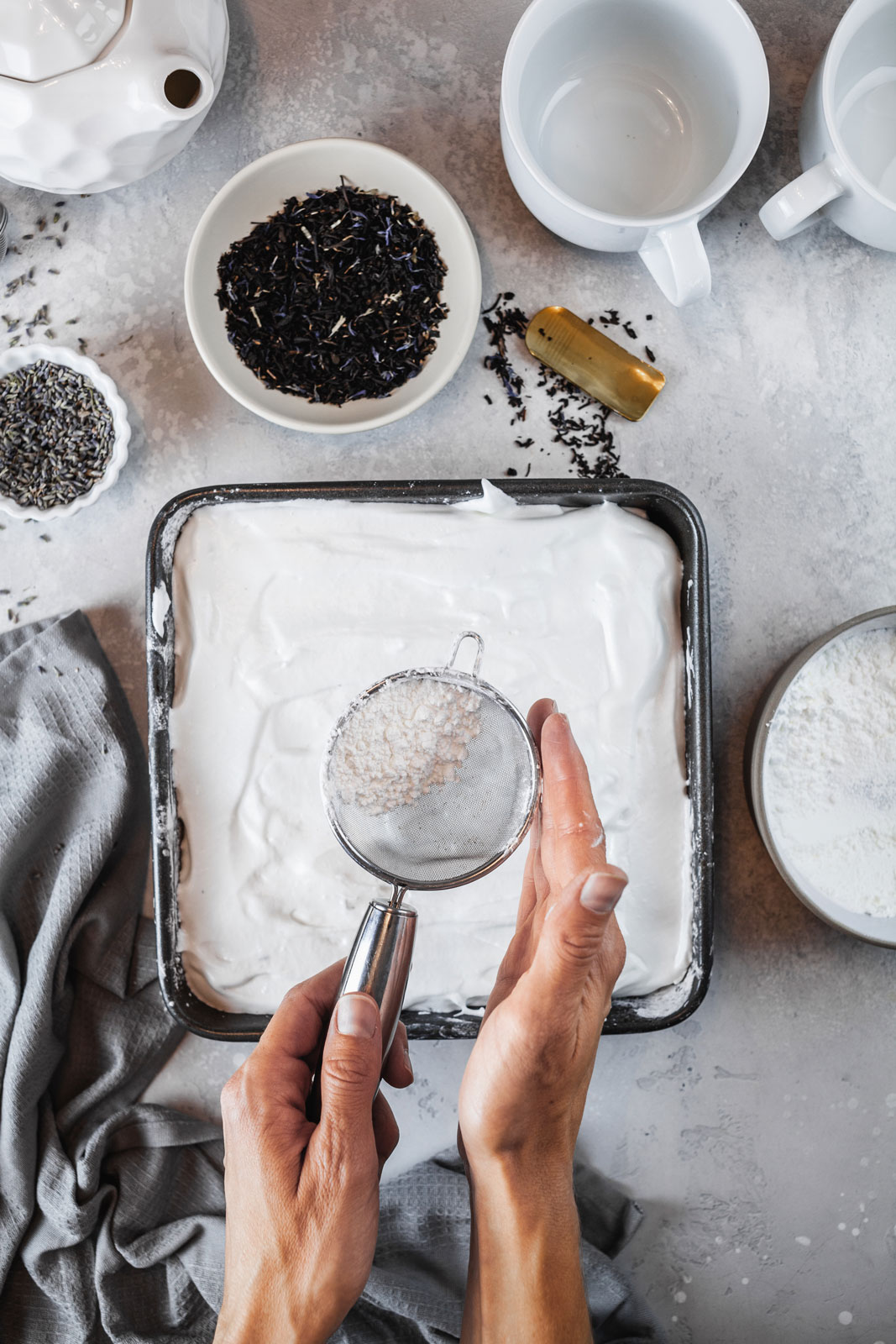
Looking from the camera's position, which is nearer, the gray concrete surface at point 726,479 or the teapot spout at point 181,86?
the teapot spout at point 181,86

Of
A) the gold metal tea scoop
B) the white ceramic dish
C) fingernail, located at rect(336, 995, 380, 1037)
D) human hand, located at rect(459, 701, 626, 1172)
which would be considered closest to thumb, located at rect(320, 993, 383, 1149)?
fingernail, located at rect(336, 995, 380, 1037)

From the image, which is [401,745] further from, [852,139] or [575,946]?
[852,139]

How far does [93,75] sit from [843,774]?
116cm

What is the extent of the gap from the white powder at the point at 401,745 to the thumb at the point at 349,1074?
0.23 meters

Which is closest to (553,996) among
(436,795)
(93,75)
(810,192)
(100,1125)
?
(436,795)

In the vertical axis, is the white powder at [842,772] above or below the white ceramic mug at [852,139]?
below

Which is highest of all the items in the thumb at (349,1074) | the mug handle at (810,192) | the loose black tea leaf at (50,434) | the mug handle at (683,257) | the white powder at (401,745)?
the mug handle at (810,192)

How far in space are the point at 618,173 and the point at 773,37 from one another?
296 mm

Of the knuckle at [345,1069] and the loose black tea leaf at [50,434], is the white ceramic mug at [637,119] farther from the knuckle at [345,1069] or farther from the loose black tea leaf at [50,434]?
the knuckle at [345,1069]

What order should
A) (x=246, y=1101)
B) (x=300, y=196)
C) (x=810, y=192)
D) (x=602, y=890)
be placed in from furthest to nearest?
(x=300, y=196) → (x=810, y=192) → (x=246, y=1101) → (x=602, y=890)

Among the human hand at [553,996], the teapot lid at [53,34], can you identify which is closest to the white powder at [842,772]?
the human hand at [553,996]

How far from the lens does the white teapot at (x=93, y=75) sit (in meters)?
1.00

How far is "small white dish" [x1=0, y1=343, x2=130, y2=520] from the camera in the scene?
1202 millimetres

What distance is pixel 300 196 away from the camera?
1210 millimetres
